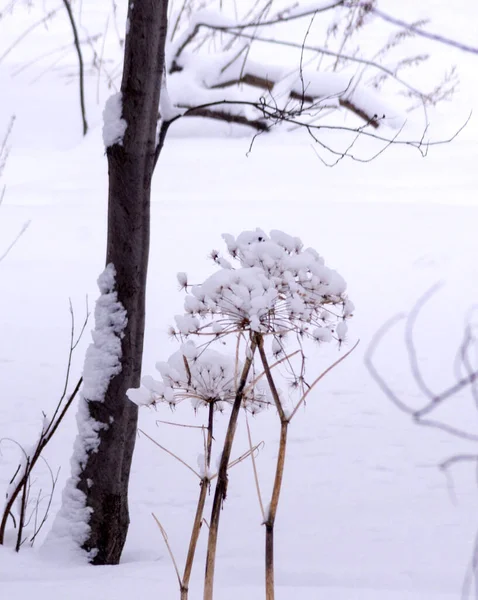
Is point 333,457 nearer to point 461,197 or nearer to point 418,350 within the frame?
point 418,350

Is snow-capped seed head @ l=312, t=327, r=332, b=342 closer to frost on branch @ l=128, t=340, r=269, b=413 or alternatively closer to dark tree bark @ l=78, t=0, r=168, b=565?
frost on branch @ l=128, t=340, r=269, b=413

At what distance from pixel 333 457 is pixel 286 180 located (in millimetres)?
3908

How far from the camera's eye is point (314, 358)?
4.84 m

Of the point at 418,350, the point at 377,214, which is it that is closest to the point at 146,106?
the point at 418,350

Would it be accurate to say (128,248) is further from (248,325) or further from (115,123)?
(248,325)

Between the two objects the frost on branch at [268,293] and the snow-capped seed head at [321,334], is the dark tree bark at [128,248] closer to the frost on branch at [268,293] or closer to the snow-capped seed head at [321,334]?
the frost on branch at [268,293]

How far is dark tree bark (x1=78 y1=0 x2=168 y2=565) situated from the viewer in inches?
98.3

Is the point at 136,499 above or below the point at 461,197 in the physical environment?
below

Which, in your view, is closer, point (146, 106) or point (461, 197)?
point (146, 106)

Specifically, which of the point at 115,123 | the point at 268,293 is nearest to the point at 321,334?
the point at 268,293

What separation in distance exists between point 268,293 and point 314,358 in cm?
341

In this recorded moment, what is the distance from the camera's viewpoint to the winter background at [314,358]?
2676 millimetres

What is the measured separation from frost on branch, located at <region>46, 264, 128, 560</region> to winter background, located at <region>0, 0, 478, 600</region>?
3.9 inches

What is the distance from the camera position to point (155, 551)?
2.92 meters
